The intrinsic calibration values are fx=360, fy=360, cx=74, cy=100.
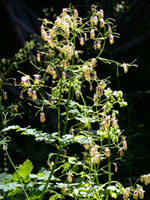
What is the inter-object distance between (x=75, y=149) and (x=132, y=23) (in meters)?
3.23

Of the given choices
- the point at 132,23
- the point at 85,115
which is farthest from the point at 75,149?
the point at 132,23

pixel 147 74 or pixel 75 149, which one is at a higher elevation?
pixel 147 74

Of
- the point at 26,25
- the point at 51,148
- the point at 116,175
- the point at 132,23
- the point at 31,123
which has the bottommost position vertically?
the point at 116,175

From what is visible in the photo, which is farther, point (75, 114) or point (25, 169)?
point (25, 169)

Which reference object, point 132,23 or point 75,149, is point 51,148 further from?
point 132,23

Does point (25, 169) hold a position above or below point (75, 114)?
below

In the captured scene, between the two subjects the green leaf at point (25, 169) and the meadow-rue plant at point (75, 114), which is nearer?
the meadow-rue plant at point (75, 114)

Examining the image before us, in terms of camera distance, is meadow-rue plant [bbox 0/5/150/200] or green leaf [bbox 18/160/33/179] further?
green leaf [bbox 18/160/33/179]

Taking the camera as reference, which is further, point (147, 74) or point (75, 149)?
point (147, 74)

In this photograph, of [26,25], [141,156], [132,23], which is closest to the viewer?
[26,25]

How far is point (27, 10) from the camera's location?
5344 millimetres

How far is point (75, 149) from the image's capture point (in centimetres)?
376

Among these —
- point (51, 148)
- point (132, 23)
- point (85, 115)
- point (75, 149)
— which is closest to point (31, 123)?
point (51, 148)

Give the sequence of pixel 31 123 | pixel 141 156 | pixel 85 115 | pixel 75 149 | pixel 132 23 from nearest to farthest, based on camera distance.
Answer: pixel 85 115
pixel 75 149
pixel 31 123
pixel 141 156
pixel 132 23
